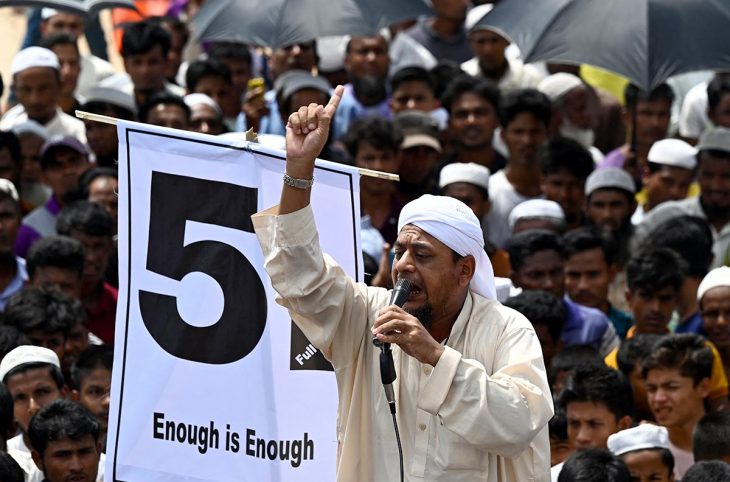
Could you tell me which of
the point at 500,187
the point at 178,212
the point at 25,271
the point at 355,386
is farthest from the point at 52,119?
the point at 355,386

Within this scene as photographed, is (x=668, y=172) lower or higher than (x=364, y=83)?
lower

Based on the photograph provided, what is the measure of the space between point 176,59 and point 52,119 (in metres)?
2.93

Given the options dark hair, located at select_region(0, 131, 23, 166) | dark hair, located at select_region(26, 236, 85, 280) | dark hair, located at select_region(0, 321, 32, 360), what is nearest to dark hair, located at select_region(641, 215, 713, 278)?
dark hair, located at select_region(26, 236, 85, 280)

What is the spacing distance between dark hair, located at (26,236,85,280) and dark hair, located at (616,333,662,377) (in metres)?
3.10

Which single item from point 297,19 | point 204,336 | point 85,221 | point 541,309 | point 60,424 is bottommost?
point 60,424

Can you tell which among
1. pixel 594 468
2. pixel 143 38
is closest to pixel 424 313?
pixel 594 468

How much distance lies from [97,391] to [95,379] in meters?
0.07

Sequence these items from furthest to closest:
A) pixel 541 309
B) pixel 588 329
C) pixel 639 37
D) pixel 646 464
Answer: pixel 639 37 < pixel 588 329 < pixel 541 309 < pixel 646 464

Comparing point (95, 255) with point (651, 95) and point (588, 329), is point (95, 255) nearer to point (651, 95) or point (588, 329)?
point (588, 329)

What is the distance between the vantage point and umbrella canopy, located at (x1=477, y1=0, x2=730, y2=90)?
389 inches

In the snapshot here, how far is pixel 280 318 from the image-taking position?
646cm

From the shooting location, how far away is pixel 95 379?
8.68 metres

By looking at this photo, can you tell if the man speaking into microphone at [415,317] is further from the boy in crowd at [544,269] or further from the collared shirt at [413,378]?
the boy in crowd at [544,269]

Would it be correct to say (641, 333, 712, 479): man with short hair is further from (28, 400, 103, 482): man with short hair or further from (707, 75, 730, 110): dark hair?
(707, 75, 730, 110): dark hair
